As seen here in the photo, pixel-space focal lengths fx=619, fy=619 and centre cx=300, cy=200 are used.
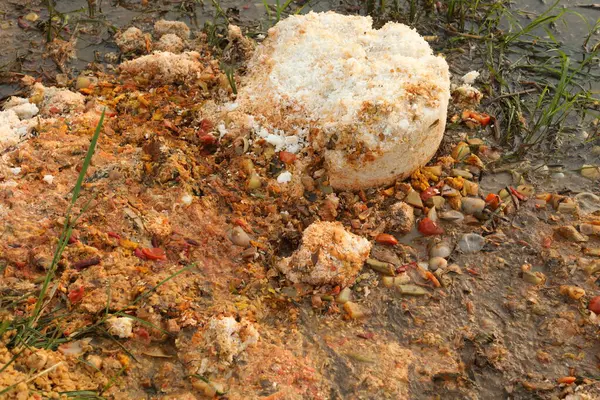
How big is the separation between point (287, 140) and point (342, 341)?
3.64ft

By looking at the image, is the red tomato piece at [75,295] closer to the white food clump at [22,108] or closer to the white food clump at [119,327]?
the white food clump at [119,327]

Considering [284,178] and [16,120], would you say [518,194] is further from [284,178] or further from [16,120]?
[16,120]

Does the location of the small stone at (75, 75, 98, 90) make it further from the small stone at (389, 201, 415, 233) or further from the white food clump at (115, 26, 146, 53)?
the small stone at (389, 201, 415, 233)

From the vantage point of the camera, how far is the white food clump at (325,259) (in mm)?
2646

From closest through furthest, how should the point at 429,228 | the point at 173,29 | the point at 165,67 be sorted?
the point at 429,228 → the point at 165,67 → the point at 173,29

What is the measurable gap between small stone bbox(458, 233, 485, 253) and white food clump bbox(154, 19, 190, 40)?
223cm

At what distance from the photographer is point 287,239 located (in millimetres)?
2885

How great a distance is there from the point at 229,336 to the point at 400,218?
3.66 feet

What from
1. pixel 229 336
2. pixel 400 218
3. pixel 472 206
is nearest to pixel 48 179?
pixel 229 336

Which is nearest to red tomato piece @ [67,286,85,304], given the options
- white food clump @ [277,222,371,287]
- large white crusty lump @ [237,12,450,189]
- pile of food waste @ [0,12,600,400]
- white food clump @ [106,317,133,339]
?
pile of food waste @ [0,12,600,400]

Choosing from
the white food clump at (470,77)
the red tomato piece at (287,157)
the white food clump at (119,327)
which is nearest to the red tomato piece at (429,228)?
the red tomato piece at (287,157)

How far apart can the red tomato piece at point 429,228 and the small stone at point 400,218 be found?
59 millimetres

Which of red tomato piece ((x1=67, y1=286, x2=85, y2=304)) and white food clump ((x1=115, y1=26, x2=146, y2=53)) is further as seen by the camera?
white food clump ((x1=115, y1=26, x2=146, y2=53))

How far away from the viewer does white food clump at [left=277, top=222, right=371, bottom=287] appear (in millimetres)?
2646
